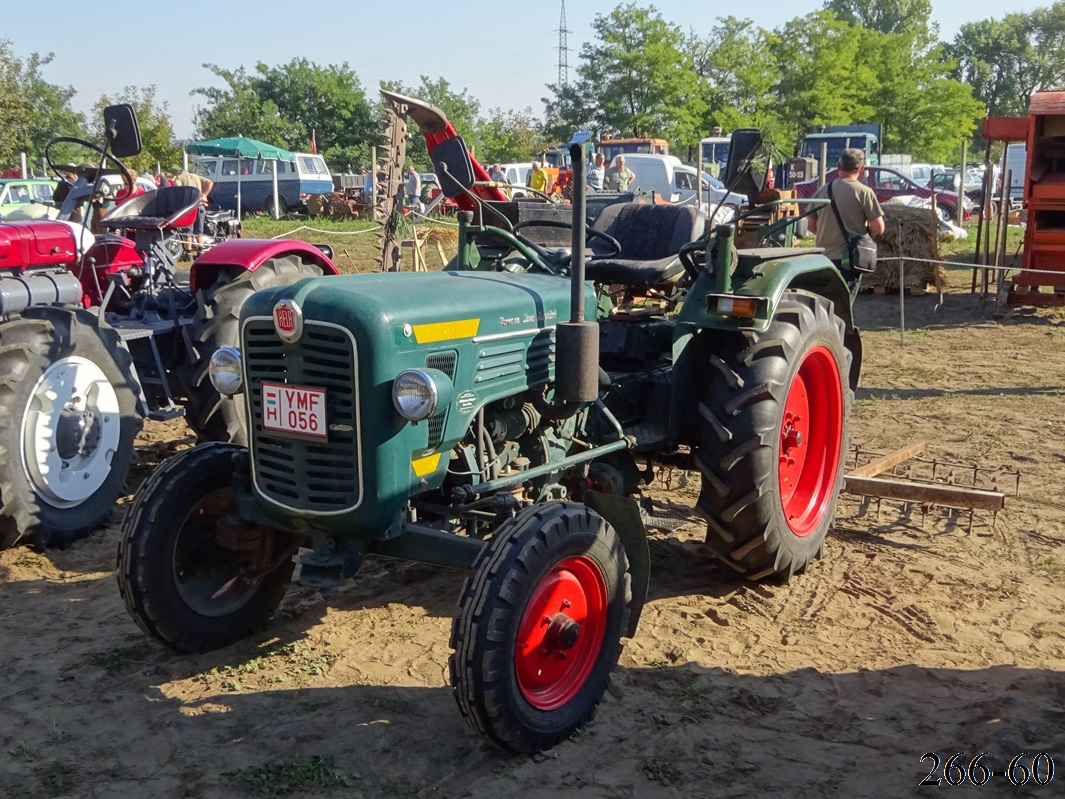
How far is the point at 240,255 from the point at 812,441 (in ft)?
10.2

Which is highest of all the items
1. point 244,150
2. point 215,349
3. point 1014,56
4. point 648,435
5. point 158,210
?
point 1014,56

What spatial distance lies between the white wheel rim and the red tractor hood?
913 mm

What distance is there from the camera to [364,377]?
297 centimetres

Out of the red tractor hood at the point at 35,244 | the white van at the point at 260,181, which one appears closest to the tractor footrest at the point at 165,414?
the red tractor hood at the point at 35,244

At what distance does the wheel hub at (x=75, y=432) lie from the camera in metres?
4.72

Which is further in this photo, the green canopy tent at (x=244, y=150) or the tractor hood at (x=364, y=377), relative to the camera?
the green canopy tent at (x=244, y=150)

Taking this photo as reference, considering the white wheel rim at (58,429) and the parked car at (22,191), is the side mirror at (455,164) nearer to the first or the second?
the white wheel rim at (58,429)

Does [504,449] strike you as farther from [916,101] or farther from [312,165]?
[916,101]

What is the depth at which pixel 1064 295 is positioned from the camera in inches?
420

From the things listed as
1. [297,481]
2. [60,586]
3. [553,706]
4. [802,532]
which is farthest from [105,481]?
[802,532]

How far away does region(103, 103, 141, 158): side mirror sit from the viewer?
4719 millimetres

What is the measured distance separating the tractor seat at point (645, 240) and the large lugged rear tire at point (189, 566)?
177cm

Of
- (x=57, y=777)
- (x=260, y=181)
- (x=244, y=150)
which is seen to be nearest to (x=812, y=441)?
(x=57, y=777)

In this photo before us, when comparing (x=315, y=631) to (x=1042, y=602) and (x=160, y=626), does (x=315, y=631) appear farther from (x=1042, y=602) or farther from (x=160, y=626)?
(x=1042, y=602)
